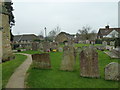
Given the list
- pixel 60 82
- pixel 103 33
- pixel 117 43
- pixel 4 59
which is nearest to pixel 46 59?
pixel 60 82

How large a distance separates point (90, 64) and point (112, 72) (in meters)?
1.11

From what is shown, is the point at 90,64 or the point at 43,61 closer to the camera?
the point at 90,64

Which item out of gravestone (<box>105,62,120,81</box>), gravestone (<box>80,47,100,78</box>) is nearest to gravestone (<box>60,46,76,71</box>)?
gravestone (<box>80,47,100,78</box>)

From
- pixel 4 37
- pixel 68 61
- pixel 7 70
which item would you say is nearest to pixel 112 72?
pixel 68 61

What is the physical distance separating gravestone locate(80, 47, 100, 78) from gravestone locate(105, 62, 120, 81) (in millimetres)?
514

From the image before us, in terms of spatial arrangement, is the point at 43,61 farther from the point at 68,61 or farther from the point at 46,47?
the point at 46,47

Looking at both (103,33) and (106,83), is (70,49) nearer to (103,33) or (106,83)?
A: (106,83)

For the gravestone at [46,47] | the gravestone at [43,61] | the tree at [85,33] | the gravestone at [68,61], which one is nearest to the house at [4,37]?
the gravestone at [43,61]

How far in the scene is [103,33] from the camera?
185 ft

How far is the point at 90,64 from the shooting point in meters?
5.93

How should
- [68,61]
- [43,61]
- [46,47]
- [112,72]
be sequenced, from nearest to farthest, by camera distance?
[112,72] < [68,61] < [43,61] < [46,47]

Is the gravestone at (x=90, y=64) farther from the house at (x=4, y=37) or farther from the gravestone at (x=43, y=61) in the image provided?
the house at (x=4, y=37)

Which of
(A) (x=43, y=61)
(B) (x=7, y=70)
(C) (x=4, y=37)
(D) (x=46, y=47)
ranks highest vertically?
(C) (x=4, y=37)

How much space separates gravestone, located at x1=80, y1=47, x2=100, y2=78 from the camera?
588cm
